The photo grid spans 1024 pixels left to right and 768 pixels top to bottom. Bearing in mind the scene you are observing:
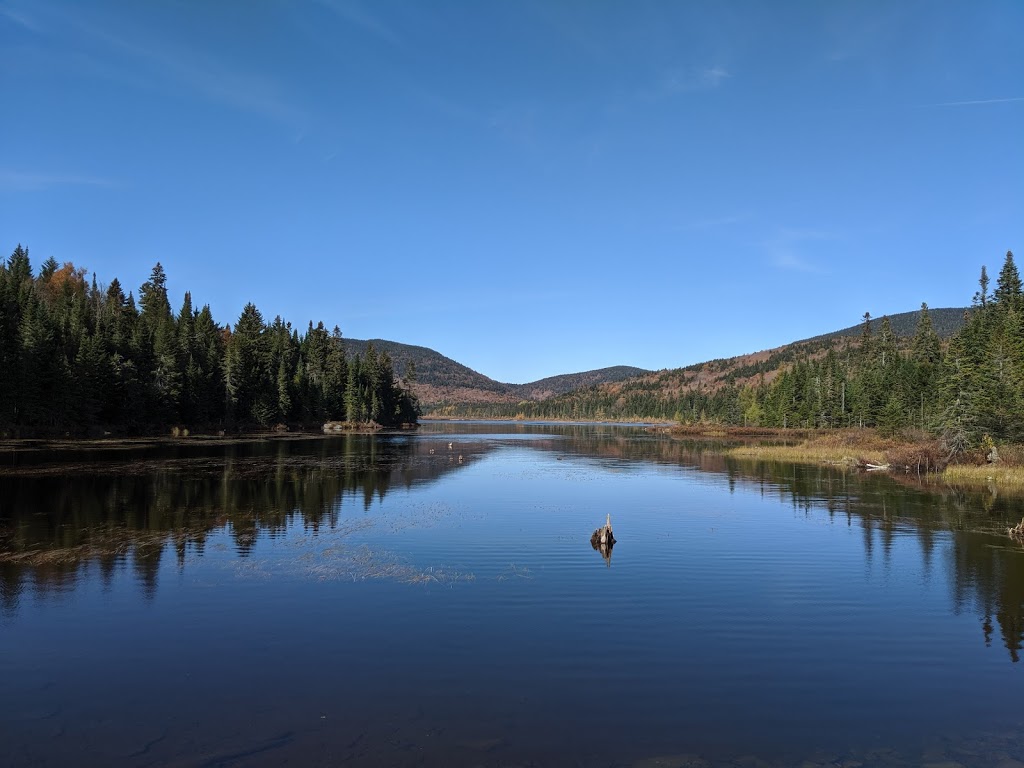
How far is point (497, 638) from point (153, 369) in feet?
293

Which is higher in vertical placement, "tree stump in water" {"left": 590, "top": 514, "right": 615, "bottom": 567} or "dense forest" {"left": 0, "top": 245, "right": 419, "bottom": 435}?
"dense forest" {"left": 0, "top": 245, "right": 419, "bottom": 435}

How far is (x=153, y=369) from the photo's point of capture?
8856cm

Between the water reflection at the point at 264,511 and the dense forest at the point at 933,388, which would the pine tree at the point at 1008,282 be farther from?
the water reflection at the point at 264,511

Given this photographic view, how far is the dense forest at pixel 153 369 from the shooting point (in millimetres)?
73812

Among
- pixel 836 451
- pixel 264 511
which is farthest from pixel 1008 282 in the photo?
pixel 264 511

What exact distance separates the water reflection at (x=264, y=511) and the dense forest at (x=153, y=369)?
24.3m

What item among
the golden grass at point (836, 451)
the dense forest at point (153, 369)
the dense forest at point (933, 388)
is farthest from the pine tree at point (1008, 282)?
the dense forest at point (153, 369)

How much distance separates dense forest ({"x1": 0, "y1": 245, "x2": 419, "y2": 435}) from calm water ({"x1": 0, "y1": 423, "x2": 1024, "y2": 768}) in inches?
2087

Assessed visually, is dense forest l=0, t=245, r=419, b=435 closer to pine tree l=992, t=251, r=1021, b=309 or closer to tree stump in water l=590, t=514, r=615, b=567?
tree stump in water l=590, t=514, r=615, b=567

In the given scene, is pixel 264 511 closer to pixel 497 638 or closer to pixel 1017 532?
pixel 497 638

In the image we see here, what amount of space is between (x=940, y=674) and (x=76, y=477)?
45955 mm

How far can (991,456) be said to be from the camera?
5191cm

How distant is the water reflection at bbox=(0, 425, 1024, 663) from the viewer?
19416mm

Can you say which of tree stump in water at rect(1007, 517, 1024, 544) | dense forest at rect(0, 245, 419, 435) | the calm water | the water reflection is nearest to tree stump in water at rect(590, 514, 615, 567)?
the water reflection
